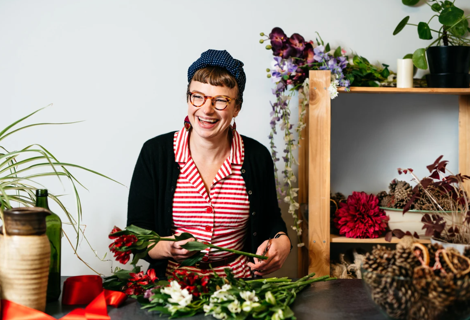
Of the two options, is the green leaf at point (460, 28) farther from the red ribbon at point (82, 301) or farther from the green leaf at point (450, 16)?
the red ribbon at point (82, 301)

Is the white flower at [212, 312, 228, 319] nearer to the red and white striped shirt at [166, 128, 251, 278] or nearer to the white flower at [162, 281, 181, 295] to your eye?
the white flower at [162, 281, 181, 295]

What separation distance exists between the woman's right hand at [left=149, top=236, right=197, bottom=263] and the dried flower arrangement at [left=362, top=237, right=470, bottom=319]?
23.1 inches

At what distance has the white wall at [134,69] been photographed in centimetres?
225

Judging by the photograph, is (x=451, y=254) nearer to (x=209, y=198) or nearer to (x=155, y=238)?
(x=155, y=238)

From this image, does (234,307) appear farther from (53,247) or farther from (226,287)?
(53,247)

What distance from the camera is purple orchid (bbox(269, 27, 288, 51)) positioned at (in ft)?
6.99

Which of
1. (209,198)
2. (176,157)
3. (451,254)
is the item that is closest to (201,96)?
(176,157)

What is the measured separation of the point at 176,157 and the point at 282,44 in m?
0.80

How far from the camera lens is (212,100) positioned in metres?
1.65

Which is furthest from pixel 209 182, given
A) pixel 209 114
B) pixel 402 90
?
pixel 402 90

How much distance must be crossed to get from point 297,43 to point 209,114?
720 mm

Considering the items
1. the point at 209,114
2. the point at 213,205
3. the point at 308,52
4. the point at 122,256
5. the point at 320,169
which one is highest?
the point at 308,52

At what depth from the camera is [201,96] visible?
5.42 feet

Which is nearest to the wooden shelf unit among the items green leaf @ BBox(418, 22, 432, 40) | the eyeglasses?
green leaf @ BBox(418, 22, 432, 40)
